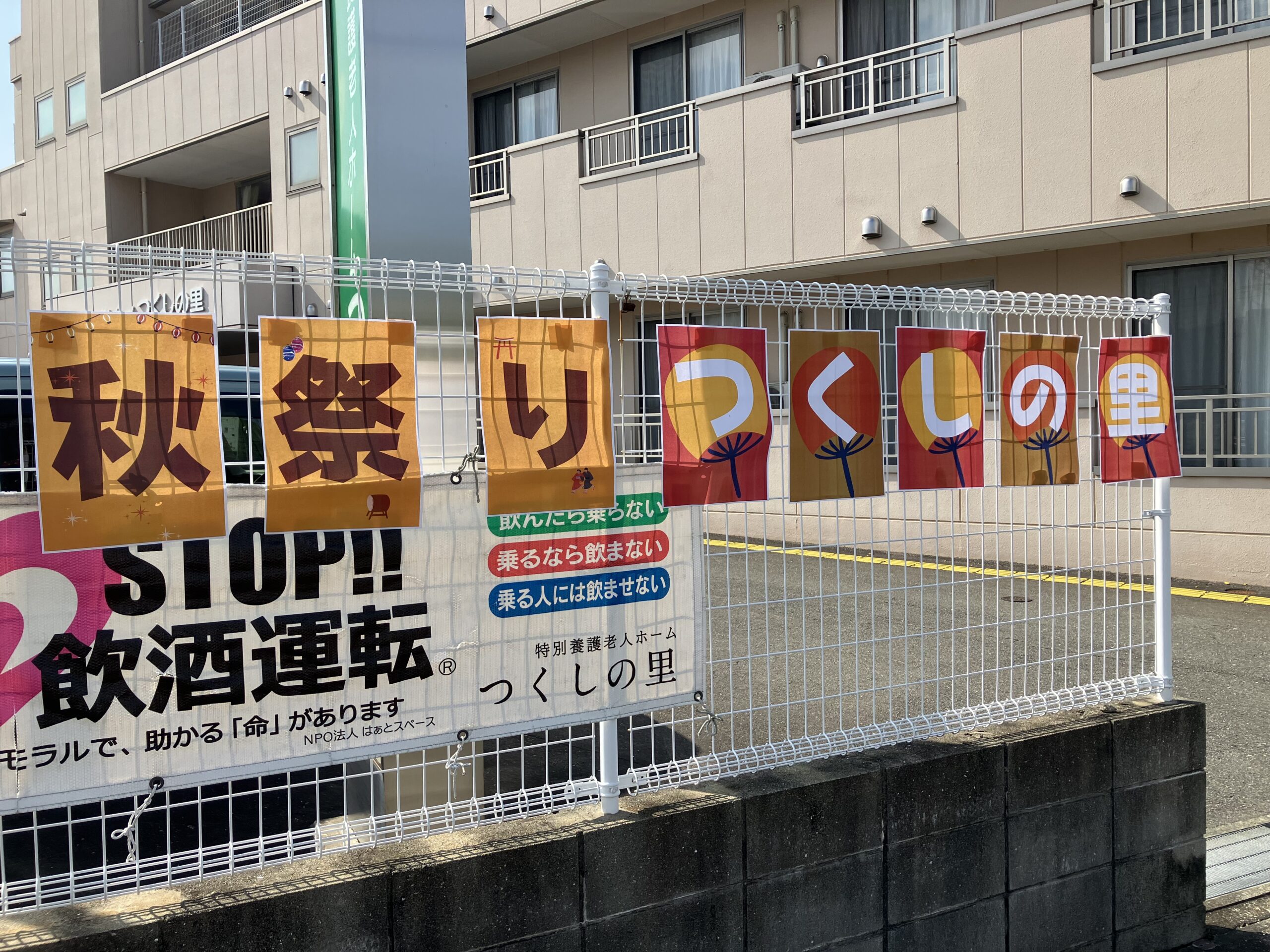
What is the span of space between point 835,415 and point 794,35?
10924mm

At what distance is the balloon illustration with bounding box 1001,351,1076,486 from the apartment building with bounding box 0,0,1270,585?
11.4 feet

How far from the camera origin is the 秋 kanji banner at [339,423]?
2289 millimetres

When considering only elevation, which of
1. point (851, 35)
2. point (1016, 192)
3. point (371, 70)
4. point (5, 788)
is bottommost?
point (5, 788)

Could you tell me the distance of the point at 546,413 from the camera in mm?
2627

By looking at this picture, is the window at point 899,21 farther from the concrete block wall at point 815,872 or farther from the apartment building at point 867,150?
the concrete block wall at point 815,872

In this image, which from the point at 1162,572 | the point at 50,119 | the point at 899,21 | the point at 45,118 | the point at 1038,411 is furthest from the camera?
the point at 45,118

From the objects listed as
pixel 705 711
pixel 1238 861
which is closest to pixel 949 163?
pixel 1238 861

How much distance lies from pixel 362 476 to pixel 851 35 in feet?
38.4

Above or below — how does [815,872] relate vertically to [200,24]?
below

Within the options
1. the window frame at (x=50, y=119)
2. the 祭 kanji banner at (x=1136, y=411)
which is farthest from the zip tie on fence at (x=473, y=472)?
the window frame at (x=50, y=119)

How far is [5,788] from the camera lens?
2088mm

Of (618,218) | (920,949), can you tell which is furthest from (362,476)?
(618,218)

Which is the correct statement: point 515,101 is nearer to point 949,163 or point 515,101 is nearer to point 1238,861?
point 949,163

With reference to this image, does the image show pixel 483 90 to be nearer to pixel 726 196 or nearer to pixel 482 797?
pixel 726 196
